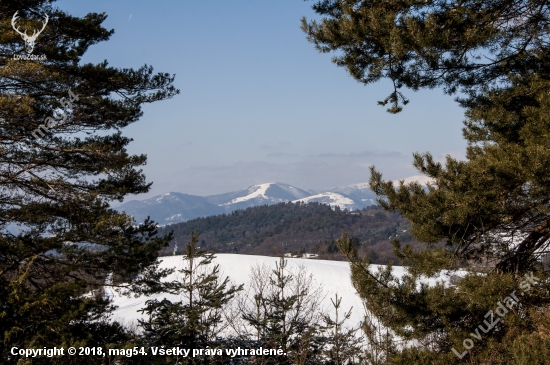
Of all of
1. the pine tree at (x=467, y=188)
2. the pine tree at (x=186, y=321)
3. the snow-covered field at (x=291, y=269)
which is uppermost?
the pine tree at (x=467, y=188)

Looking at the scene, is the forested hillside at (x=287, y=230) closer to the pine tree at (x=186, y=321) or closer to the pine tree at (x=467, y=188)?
the pine tree at (x=186, y=321)

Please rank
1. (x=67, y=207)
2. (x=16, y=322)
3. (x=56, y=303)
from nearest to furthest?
(x=16, y=322)
(x=56, y=303)
(x=67, y=207)

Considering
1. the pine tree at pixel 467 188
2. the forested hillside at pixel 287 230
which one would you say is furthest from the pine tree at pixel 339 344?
the forested hillside at pixel 287 230

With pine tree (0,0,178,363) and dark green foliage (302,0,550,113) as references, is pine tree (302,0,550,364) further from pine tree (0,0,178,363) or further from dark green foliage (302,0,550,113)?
pine tree (0,0,178,363)

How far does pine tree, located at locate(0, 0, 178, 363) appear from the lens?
20.6ft

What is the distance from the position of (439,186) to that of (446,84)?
1.40 metres

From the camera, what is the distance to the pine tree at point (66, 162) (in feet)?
20.6

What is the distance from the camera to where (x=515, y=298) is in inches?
171

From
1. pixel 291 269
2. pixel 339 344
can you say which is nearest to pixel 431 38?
pixel 339 344

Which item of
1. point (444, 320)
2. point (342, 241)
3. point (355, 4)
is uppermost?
point (355, 4)

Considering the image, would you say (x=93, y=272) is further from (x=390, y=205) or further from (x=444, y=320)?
(x=444, y=320)


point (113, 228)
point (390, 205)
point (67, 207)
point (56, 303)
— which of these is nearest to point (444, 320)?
point (390, 205)

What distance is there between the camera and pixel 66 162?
24.6 ft

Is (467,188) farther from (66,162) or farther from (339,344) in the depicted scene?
(66,162)
